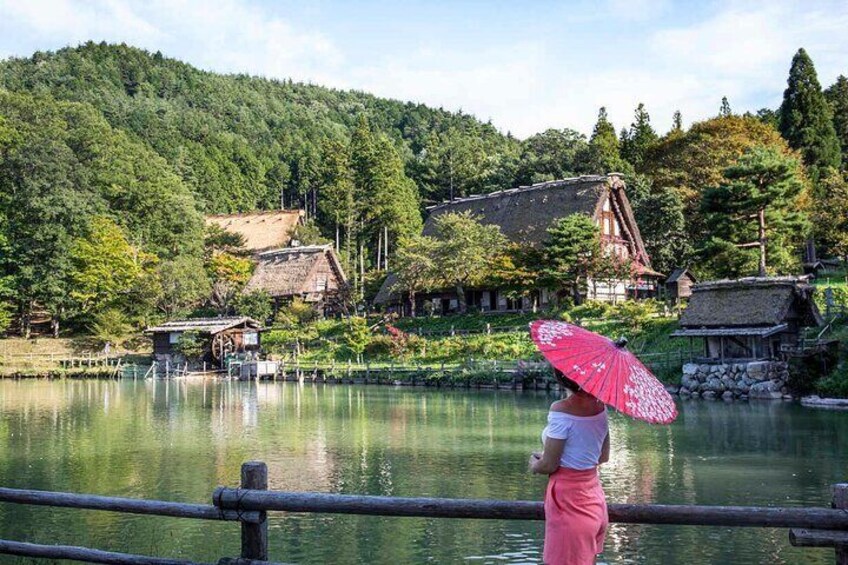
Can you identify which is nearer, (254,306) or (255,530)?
(255,530)

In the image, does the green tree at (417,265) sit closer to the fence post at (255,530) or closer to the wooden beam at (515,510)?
the fence post at (255,530)

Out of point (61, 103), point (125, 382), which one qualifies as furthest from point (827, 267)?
point (61, 103)

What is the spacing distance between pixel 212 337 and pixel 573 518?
4016cm

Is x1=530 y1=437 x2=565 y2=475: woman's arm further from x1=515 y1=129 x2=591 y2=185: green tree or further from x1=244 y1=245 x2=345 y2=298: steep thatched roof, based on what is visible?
x1=515 y1=129 x2=591 y2=185: green tree

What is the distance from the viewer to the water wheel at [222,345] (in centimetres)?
4209

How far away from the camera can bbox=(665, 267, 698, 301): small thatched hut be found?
1465 inches

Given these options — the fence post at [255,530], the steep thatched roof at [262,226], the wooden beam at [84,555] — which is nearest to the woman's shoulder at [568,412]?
the fence post at [255,530]

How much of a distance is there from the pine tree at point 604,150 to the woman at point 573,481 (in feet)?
Result: 158

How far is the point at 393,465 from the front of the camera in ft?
48.1

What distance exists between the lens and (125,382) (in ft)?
127

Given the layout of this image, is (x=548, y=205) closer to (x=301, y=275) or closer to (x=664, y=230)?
(x=664, y=230)

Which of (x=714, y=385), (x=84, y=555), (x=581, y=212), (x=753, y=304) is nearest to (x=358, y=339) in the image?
(x=581, y=212)

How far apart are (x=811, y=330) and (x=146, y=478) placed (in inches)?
852

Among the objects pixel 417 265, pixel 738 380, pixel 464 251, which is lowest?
pixel 738 380
